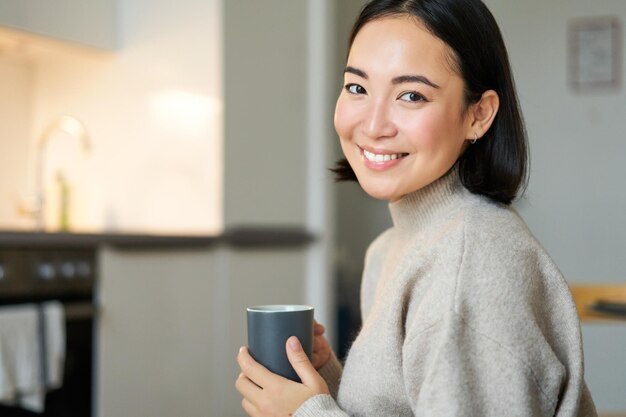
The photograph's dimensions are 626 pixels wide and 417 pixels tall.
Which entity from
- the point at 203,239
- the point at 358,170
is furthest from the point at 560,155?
the point at 358,170

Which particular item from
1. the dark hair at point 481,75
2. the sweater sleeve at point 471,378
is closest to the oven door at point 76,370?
the dark hair at point 481,75

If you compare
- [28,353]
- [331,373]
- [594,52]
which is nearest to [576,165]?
[594,52]

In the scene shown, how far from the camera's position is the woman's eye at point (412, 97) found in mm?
807

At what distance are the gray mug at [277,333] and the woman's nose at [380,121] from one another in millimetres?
193

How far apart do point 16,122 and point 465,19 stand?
107 inches

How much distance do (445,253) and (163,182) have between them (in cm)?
239

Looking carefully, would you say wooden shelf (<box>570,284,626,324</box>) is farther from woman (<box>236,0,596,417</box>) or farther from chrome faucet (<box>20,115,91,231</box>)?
chrome faucet (<box>20,115,91,231</box>)

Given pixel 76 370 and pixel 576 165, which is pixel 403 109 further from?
pixel 576 165

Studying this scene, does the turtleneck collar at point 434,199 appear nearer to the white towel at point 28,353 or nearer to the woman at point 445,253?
the woman at point 445,253

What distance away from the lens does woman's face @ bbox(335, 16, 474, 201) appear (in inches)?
31.5

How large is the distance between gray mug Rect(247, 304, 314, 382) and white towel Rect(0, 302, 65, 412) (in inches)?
59.4

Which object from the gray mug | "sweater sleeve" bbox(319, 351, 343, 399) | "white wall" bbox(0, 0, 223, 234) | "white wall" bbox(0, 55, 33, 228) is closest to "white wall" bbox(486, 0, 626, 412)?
"white wall" bbox(0, 0, 223, 234)

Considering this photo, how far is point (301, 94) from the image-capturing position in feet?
11.1

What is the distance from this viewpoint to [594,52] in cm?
414
